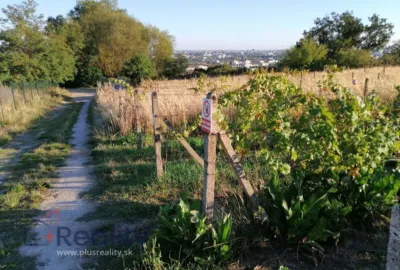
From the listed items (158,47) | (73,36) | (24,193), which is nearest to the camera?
(24,193)

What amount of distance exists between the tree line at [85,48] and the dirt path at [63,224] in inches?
786

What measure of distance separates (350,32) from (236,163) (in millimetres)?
47593

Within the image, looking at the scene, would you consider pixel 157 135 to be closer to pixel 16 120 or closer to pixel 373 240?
pixel 373 240

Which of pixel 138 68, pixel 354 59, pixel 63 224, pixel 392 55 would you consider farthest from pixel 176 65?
pixel 63 224

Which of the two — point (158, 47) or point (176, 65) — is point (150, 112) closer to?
point (176, 65)

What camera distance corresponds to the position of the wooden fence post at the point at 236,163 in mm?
3120

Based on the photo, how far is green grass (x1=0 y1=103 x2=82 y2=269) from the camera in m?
3.58

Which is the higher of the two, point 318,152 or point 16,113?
point 318,152

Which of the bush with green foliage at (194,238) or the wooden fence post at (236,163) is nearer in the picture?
the bush with green foliage at (194,238)

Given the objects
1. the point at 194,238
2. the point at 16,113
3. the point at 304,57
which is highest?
the point at 304,57

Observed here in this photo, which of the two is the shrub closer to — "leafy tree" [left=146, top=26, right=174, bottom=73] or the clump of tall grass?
the clump of tall grass

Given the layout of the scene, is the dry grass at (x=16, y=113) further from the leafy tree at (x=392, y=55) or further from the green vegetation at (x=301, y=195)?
the leafy tree at (x=392, y=55)

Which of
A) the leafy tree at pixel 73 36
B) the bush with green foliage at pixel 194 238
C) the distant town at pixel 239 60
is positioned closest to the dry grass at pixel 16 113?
the bush with green foliage at pixel 194 238

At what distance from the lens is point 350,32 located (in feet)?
144
